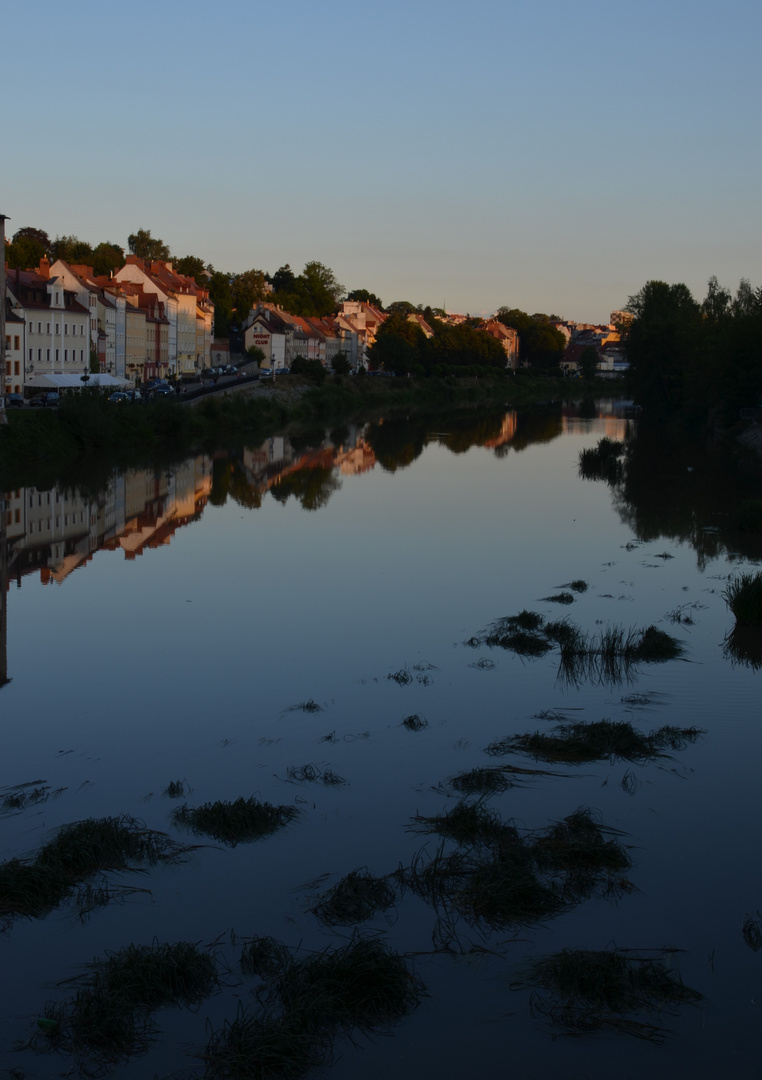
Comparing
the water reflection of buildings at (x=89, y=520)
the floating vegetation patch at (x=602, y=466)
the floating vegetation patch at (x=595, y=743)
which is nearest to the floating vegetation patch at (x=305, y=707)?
the floating vegetation patch at (x=595, y=743)

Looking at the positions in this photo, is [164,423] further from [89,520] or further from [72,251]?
[72,251]

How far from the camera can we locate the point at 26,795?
30.6ft

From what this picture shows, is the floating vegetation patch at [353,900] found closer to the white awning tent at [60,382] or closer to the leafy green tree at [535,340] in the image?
the white awning tent at [60,382]

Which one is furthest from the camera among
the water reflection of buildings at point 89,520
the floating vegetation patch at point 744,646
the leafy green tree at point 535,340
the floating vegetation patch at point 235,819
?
the leafy green tree at point 535,340

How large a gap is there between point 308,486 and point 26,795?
90.1 feet

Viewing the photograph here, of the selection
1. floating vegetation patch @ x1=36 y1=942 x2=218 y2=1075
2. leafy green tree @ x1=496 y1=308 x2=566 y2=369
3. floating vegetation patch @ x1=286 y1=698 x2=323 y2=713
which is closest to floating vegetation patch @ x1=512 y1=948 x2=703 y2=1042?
floating vegetation patch @ x1=36 y1=942 x2=218 y2=1075

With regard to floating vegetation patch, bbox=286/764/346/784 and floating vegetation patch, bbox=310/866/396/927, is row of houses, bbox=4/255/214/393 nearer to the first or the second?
floating vegetation patch, bbox=286/764/346/784

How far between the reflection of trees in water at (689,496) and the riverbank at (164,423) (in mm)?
17634

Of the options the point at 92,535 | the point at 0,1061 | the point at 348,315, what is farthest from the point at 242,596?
the point at 348,315

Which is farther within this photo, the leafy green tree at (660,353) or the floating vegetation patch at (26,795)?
the leafy green tree at (660,353)

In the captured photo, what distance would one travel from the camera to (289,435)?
59.2m

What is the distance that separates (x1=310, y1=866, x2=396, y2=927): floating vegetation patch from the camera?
7.44 meters

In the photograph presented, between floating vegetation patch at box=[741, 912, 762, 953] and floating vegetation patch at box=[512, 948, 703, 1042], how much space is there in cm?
72

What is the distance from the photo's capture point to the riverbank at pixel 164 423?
37844mm
